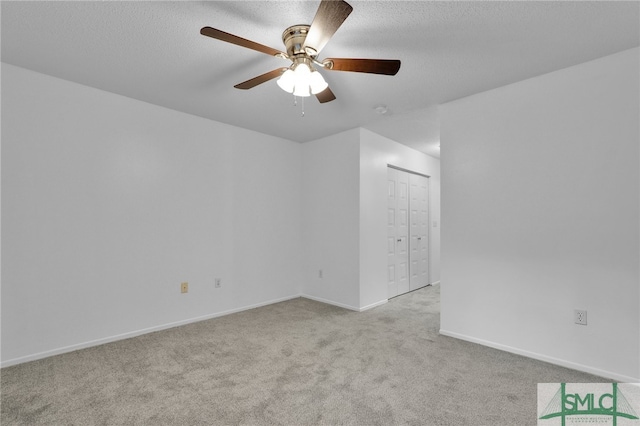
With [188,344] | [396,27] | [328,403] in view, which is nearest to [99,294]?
[188,344]

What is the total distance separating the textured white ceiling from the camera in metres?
1.85

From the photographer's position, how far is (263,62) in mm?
2436

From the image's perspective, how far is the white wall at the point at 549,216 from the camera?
228cm

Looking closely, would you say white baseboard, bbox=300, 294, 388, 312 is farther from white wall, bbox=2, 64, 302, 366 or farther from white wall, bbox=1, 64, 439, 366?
white wall, bbox=2, 64, 302, 366

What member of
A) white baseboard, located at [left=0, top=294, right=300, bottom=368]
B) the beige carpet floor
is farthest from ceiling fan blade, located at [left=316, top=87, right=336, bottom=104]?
white baseboard, located at [left=0, top=294, right=300, bottom=368]

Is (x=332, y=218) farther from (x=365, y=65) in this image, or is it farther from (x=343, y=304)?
(x=365, y=65)

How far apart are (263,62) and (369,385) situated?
2.59 metres

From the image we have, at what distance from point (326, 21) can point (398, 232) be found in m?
3.73

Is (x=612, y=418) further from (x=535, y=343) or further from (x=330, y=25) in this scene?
(x=330, y=25)

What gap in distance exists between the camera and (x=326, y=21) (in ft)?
5.11

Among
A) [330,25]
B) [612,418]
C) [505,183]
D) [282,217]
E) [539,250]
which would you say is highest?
[330,25]

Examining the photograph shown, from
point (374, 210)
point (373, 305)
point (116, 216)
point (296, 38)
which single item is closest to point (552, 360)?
point (373, 305)

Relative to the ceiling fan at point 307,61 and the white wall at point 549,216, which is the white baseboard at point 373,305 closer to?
the white wall at point 549,216

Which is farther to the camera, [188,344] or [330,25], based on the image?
[188,344]
